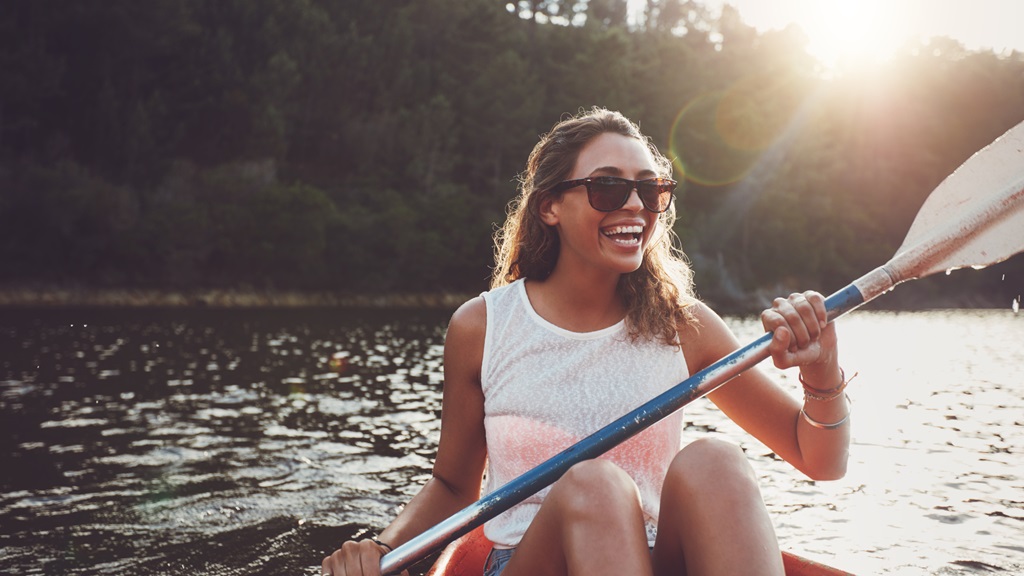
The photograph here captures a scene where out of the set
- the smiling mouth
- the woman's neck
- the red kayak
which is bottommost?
the red kayak

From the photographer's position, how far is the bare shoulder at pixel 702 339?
2.66 m

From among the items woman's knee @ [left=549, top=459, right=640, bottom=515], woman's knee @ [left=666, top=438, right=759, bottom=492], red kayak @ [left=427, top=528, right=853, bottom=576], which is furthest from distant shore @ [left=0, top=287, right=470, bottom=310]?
woman's knee @ [left=666, top=438, right=759, bottom=492]

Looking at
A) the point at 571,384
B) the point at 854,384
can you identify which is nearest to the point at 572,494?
the point at 571,384

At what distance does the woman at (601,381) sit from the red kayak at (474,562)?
25 centimetres

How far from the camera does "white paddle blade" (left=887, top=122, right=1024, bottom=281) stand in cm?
245

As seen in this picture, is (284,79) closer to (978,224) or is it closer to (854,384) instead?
(854,384)

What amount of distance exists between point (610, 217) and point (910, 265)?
879mm

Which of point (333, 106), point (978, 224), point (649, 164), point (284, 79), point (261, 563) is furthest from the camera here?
point (333, 106)

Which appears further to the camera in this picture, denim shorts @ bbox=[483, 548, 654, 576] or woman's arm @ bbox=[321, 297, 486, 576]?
woman's arm @ bbox=[321, 297, 486, 576]

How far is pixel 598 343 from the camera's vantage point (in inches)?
101

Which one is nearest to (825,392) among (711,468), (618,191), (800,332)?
(800,332)

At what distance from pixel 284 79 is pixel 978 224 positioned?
47.3 m

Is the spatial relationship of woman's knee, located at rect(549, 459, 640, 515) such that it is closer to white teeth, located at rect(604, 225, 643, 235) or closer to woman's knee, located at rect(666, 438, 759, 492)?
woman's knee, located at rect(666, 438, 759, 492)

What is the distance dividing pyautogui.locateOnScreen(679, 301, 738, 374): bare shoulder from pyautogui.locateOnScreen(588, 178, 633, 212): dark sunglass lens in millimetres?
415
